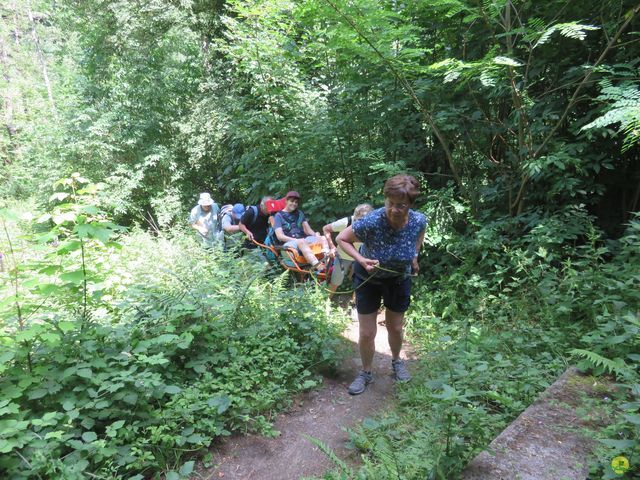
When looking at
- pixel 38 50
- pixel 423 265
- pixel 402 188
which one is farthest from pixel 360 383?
pixel 38 50

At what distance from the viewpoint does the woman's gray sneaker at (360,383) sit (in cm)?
338

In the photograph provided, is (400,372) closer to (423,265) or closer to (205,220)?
(423,265)

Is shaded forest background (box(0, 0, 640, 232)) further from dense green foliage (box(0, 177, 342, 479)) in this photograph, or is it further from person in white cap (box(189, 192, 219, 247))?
dense green foliage (box(0, 177, 342, 479))

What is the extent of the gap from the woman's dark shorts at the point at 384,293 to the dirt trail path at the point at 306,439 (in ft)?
2.60

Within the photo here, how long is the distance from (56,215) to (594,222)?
5.20 metres

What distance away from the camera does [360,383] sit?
3.42 metres

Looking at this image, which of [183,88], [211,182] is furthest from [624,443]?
[183,88]

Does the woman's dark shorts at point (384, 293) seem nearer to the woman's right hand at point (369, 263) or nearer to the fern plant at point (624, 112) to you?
the woman's right hand at point (369, 263)

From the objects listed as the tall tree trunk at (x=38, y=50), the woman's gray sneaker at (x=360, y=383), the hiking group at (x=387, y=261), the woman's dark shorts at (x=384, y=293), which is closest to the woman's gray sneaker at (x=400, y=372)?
the hiking group at (x=387, y=261)

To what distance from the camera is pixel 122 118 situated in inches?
433

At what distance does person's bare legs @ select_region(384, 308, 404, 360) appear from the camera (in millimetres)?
3335

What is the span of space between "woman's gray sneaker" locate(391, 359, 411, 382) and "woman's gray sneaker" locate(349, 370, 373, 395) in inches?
9.3

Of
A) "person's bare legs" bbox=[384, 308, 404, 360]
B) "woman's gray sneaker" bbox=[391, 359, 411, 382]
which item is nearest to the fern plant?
"person's bare legs" bbox=[384, 308, 404, 360]

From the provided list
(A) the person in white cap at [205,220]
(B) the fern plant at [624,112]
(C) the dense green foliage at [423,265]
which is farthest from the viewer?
(A) the person in white cap at [205,220]
